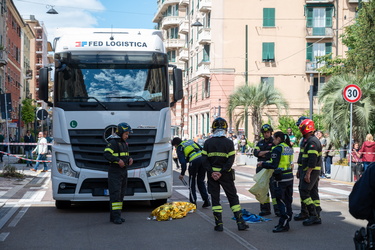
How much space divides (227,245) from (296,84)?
4347cm

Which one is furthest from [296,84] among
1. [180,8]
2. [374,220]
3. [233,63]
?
[374,220]

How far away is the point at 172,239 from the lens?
9477 millimetres

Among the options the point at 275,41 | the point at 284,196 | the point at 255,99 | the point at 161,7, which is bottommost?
the point at 284,196

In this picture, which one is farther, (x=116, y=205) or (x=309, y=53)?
(x=309, y=53)

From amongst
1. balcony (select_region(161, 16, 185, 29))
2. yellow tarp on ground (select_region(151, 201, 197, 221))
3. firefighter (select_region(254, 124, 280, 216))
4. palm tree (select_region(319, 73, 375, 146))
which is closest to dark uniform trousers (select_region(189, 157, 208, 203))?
yellow tarp on ground (select_region(151, 201, 197, 221))

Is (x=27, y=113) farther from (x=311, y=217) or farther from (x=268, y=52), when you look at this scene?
(x=311, y=217)

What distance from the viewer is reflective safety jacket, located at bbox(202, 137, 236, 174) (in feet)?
33.3

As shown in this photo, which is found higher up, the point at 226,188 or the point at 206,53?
the point at 206,53

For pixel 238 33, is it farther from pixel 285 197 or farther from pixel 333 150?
pixel 285 197

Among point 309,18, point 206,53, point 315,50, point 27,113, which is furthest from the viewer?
point 27,113

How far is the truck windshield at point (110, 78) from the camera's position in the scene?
12.5m

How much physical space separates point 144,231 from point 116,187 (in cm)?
132

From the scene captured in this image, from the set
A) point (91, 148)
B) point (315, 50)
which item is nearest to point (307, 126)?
point (91, 148)

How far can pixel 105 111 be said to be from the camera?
1242 cm
